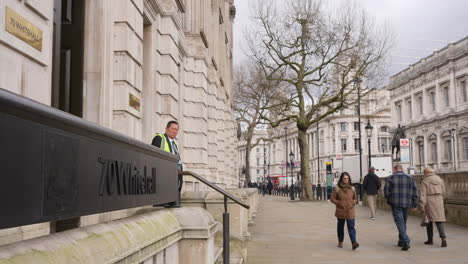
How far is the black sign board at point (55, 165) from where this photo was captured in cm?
138

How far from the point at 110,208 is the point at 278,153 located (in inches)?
5728

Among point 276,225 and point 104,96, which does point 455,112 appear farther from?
point 104,96

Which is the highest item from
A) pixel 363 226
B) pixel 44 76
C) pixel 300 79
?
pixel 300 79

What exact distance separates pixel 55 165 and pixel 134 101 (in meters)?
6.37

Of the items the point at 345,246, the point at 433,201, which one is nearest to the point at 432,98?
the point at 433,201

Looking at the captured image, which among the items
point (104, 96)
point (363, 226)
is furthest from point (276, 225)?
point (104, 96)

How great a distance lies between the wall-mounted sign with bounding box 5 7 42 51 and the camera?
4465 millimetres

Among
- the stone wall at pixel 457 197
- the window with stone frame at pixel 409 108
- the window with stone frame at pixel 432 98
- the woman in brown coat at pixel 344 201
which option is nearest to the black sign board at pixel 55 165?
the woman in brown coat at pixel 344 201

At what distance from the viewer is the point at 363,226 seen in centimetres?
1638

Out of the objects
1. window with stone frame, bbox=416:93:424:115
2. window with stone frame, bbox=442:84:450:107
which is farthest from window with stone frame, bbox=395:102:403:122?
window with stone frame, bbox=442:84:450:107

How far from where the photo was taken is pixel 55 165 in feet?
5.26

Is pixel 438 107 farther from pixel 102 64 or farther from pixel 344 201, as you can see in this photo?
pixel 102 64

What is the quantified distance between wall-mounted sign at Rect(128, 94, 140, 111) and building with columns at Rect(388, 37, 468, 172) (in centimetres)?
5778

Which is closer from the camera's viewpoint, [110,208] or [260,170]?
[110,208]
